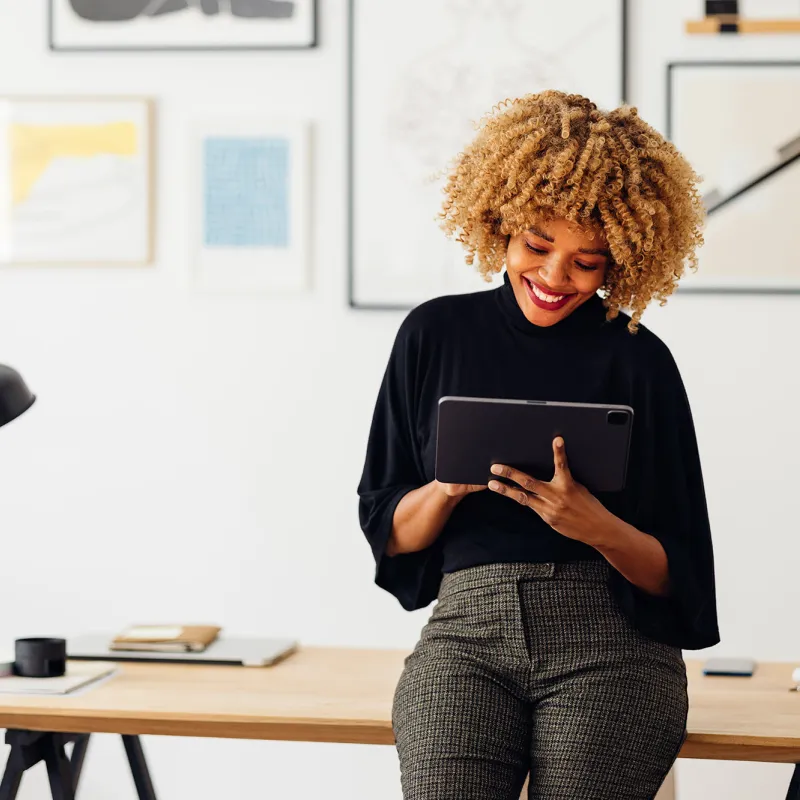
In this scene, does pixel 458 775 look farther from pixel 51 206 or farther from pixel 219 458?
pixel 51 206

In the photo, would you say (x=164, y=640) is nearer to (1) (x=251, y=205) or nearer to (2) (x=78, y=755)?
(2) (x=78, y=755)

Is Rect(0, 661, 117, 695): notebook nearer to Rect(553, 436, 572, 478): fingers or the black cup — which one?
the black cup

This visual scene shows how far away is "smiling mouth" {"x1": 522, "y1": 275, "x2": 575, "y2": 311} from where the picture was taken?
4.76 ft

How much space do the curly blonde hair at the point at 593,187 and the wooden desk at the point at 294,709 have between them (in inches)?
21.3

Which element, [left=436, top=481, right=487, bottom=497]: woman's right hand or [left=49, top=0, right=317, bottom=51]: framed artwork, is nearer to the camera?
[left=436, top=481, right=487, bottom=497]: woman's right hand

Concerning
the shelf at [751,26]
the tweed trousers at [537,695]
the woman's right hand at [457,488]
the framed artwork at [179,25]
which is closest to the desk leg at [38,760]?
the tweed trousers at [537,695]

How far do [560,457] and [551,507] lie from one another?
0.06 m

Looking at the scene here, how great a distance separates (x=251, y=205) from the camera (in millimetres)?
2662

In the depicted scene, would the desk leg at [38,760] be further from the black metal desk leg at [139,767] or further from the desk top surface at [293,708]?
the black metal desk leg at [139,767]

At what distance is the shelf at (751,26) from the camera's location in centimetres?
251

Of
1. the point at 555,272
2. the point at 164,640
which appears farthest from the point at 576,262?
the point at 164,640

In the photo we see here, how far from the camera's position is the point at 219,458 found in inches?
106

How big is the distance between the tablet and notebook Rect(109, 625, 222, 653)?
707mm

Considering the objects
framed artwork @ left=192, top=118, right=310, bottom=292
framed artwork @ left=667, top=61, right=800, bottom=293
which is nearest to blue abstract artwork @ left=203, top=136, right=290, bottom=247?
framed artwork @ left=192, top=118, right=310, bottom=292
